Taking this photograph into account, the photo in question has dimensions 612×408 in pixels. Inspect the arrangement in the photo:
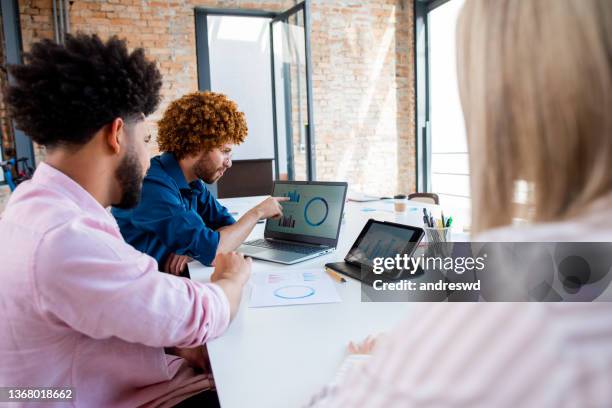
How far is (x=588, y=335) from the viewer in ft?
1.03

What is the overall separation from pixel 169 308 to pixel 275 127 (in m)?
4.89

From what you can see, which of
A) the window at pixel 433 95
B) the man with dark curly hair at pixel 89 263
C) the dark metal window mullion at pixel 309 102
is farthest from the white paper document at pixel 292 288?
the window at pixel 433 95

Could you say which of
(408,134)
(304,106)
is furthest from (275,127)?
(408,134)

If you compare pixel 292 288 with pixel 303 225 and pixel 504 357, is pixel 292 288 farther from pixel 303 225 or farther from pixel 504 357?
pixel 504 357

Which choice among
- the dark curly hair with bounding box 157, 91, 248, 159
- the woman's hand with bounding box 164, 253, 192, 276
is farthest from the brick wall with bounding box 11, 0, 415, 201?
the woman's hand with bounding box 164, 253, 192, 276

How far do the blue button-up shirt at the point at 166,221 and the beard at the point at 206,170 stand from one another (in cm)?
11

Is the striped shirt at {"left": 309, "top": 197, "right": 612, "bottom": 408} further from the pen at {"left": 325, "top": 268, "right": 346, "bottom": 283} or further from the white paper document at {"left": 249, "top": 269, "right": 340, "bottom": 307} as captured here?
the pen at {"left": 325, "top": 268, "right": 346, "bottom": 283}

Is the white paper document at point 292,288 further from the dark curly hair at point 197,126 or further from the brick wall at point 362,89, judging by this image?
the brick wall at point 362,89

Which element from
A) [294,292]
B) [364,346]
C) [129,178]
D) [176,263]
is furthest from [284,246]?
[364,346]

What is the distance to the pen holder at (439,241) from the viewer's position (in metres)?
1.49

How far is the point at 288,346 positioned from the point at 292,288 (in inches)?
14.7

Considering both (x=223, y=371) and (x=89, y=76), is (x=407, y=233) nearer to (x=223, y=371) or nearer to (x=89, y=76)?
(x=223, y=371)

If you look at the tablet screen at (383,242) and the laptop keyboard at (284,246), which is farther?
the laptop keyboard at (284,246)

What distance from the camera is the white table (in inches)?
31.8
